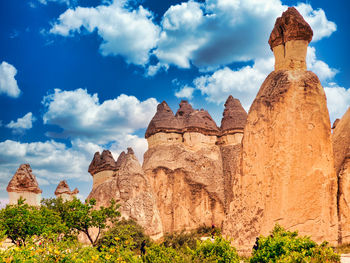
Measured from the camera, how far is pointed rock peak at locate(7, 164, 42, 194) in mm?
22375

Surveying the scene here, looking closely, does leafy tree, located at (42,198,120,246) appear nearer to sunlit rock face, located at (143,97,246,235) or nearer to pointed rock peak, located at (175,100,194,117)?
sunlit rock face, located at (143,97,246,235)

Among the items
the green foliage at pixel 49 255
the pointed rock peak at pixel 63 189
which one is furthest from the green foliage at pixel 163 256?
the pointed rock peak at pixel 63 189

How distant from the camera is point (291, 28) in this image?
45.8ft

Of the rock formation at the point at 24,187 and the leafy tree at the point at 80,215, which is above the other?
the rock formation at the point at 24,187

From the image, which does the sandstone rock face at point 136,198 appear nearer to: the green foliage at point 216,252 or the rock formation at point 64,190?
the rock formation at point 64,190

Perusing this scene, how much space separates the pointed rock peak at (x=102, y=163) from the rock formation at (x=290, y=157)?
62.2 feet

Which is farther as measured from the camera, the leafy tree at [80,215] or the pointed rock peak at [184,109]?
the pointed rock peak at [184,109]

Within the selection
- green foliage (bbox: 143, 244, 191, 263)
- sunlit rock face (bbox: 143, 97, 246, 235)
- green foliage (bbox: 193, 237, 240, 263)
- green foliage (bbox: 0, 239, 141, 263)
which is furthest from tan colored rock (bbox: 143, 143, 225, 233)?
green foliage (bbox: 0, 239, 141, 263)

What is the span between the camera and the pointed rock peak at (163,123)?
2950 cm

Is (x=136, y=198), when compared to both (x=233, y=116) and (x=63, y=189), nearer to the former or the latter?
(x=233, y=116)

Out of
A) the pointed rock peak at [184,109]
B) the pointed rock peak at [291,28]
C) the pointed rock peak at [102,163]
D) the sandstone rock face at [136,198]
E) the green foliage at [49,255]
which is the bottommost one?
the green foliage at [49,255]

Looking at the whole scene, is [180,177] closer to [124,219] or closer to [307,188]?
[124,219]

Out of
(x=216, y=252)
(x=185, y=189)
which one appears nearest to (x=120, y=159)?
(x=185, y=189)

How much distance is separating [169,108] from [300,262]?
83.2 feet
